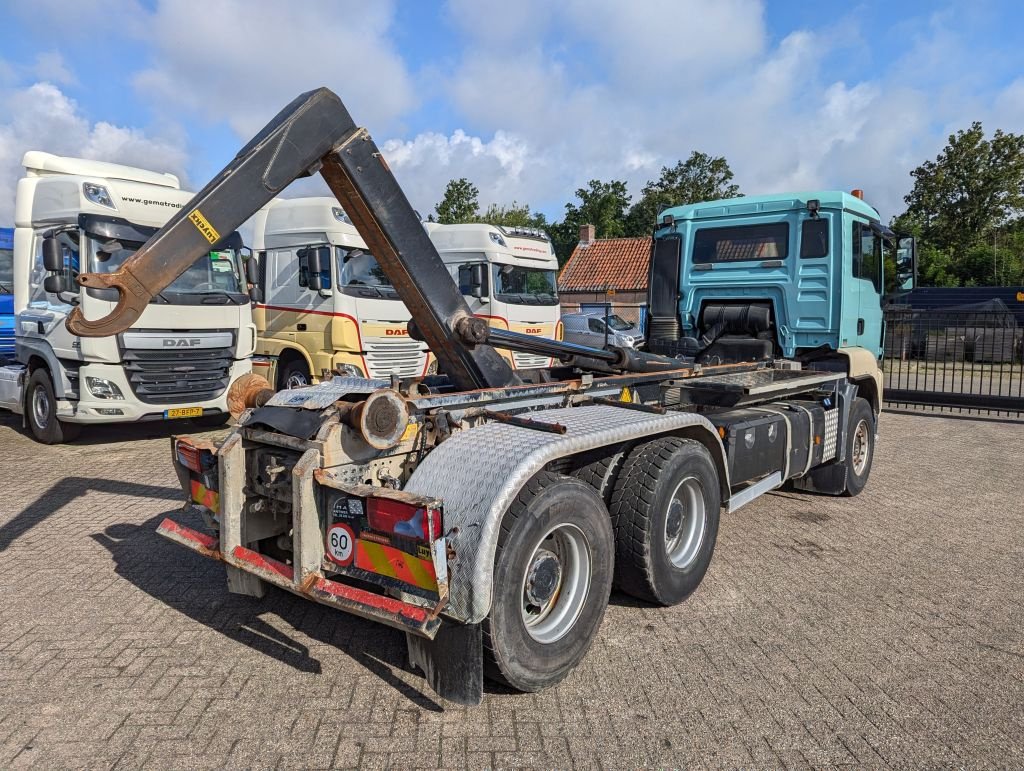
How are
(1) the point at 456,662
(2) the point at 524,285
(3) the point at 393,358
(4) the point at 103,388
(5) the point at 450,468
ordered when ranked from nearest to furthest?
1. (1) the point at 456,662
2. (5) the point at 450,468
3. (4) the point at 103,388
4. (3) the point at 393,358
5. (2) the point at 524,285

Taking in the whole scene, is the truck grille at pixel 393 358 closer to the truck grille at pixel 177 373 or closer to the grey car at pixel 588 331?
the truck grille at pixel 177 373

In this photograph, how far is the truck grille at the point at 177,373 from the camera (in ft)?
29.0

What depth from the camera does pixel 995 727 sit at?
3127mm

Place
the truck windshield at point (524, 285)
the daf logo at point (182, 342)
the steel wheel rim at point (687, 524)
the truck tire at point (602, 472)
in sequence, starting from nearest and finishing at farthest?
1. the truck tire at point (602, 472)
2. the steel wheel rim at point (687, 524)
3. the daf logo at point (182, 342)
4. the truck windshield at point (524, 285)

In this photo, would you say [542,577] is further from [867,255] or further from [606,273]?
[606,273]

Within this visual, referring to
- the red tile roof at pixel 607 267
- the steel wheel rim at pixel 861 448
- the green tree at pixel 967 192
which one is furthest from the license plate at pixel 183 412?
the green tree at pixel 967 192

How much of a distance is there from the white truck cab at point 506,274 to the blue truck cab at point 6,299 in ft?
26.1

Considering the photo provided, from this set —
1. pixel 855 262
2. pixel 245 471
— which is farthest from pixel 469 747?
pixel 855 262

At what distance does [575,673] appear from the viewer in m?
3.55

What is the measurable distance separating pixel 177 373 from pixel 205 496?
5.86 metres

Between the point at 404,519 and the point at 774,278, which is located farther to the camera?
the point at 774,278

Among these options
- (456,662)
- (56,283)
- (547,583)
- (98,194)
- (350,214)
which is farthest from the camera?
(98,194)

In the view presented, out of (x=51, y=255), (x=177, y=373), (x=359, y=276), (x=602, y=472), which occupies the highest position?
(x=359, y=276)

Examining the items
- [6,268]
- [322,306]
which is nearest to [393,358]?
[322,306]
